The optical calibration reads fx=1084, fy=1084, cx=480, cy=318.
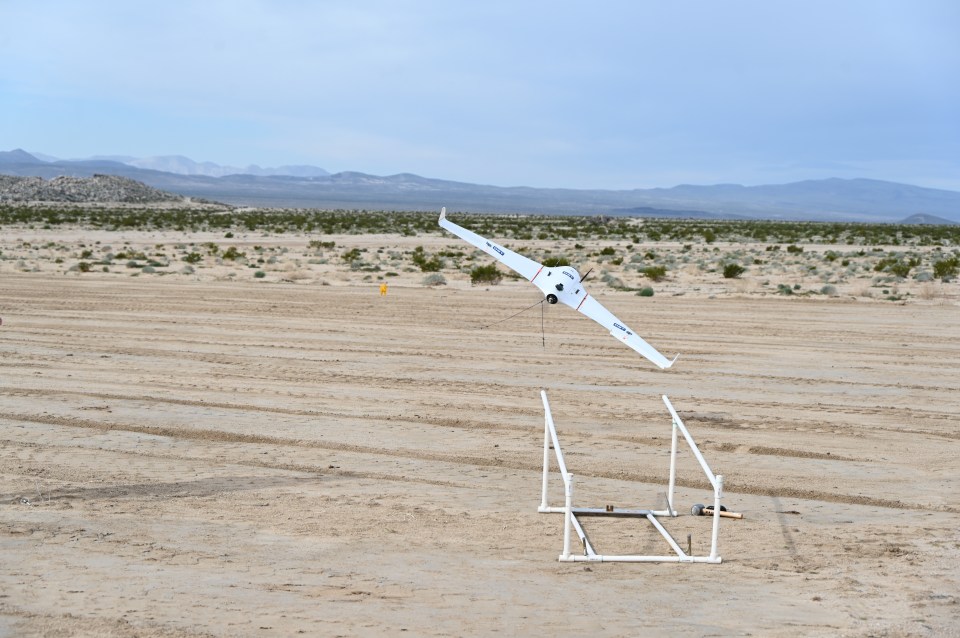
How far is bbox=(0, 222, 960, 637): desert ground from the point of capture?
840 centimetres

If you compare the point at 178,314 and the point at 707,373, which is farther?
the point at 178,314

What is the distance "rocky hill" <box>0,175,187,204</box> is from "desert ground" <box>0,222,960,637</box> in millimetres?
108171

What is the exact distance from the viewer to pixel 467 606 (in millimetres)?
8336

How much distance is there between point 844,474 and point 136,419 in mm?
9135

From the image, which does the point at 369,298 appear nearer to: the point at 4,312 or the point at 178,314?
the point at 178,314

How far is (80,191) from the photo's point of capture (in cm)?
13200

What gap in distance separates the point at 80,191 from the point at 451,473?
130164 mm

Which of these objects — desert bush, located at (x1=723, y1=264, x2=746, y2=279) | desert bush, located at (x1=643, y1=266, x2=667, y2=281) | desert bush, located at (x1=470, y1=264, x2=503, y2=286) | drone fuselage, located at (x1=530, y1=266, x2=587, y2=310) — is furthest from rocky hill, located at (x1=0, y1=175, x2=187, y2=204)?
Answer: drone fuselage, located at (x1=530, y1=266, x2=587, y2=310)

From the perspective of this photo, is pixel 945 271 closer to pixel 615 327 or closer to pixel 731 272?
pixel 731 272

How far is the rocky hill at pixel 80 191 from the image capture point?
126088 millimetres

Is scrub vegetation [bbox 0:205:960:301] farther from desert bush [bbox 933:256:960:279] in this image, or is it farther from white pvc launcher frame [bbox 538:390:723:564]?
white pvc launcher frame [bbox 538:390:723:564]

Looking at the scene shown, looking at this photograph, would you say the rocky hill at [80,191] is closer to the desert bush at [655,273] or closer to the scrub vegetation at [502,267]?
the scrub vegetation at [502,267]

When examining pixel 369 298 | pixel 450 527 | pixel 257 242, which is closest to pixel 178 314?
pixel 369 298

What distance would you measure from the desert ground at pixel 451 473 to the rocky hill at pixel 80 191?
355 feet
